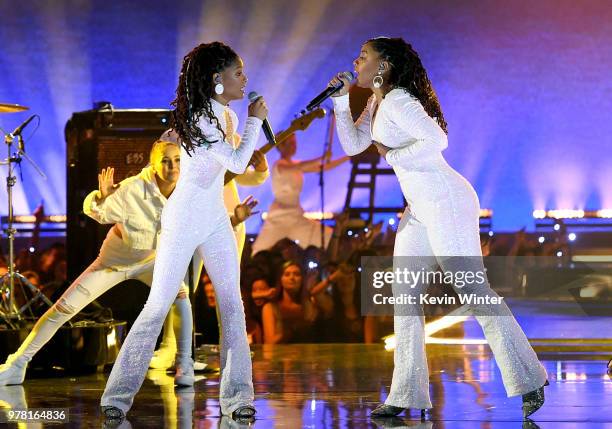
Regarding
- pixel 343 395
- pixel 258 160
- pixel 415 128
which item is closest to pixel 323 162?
pixel 258 160

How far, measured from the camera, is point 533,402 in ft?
12.1

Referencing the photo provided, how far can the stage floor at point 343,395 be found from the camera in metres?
3.70

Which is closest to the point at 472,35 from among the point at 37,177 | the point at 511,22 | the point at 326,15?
the point at 511,22

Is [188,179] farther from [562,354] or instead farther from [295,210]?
[295,210]

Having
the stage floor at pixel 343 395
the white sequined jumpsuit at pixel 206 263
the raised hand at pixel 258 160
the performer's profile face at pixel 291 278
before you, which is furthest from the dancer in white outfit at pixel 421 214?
the performer's profile face at pixel 291 278

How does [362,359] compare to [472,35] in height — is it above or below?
below

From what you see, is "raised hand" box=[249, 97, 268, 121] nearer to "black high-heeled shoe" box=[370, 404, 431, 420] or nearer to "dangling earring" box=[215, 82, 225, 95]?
"dangling earring" box=[215, 82, 225, 95]

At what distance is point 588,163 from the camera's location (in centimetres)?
748

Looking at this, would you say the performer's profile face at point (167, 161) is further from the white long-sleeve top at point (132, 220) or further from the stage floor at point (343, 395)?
the stage floor at point (343, 395)

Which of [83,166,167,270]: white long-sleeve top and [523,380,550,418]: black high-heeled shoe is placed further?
[83,166,167,270]: white long-sleeve top

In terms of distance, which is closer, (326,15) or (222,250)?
(222,250)

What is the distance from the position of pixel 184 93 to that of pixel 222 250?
61 centimetres

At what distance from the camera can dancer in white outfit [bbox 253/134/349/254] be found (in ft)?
25.0

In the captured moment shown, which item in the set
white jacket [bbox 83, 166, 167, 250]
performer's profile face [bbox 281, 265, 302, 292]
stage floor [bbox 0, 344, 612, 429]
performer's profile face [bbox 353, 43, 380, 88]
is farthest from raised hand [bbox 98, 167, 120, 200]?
performer's profile face [bbox 281, 265, 302, 292]
